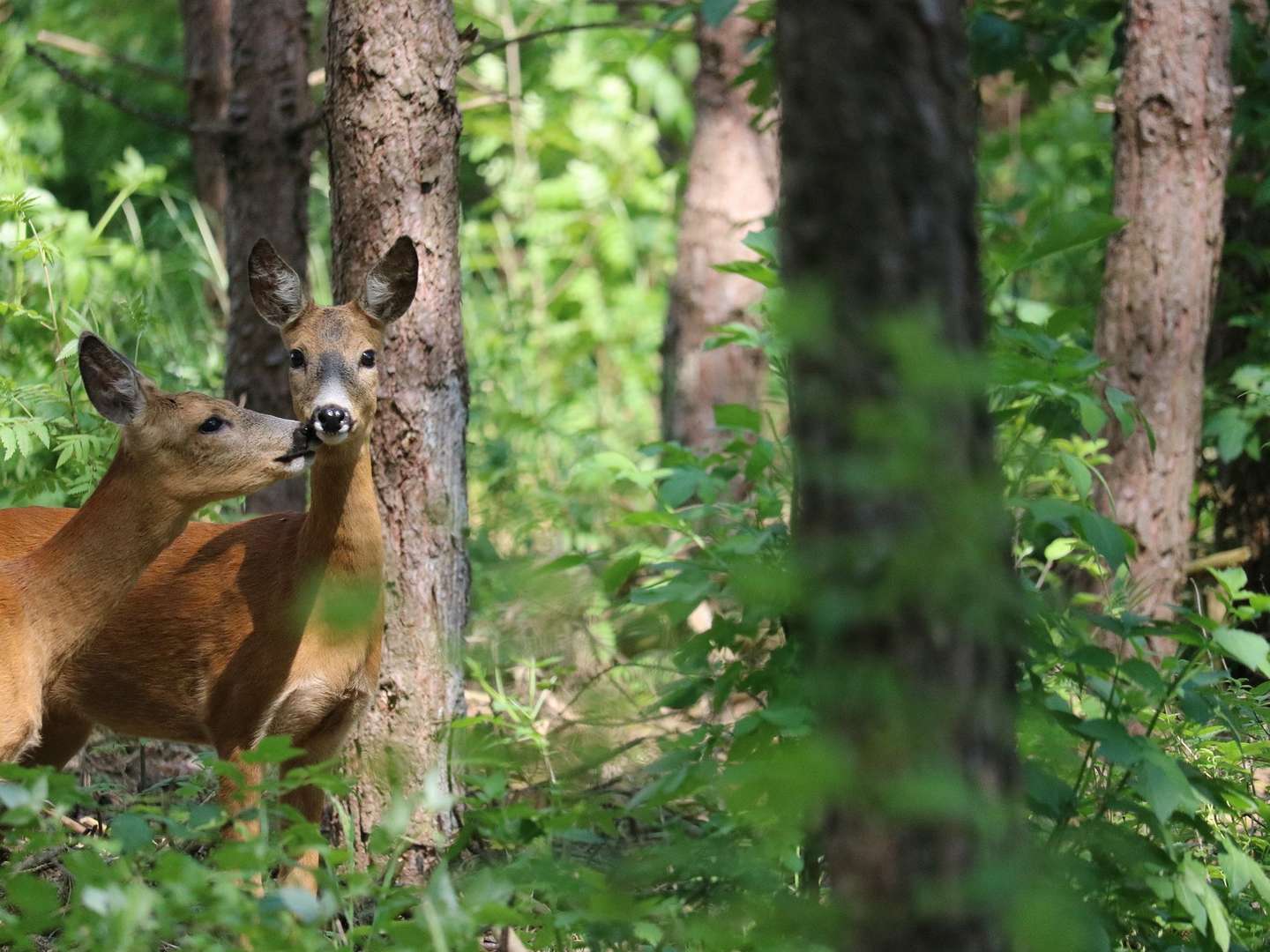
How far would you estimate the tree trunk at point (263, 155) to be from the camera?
6.01m

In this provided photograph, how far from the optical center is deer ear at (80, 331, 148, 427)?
4.20 m

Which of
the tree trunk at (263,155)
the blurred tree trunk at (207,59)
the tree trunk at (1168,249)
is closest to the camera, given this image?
the tree trunk at (1168,249)

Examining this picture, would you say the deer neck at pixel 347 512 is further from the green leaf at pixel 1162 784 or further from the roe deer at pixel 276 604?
the green leaf at pixel 1162 784

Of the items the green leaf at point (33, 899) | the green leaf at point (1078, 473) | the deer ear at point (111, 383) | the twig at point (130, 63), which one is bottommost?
the green leaf at point (33, 899)

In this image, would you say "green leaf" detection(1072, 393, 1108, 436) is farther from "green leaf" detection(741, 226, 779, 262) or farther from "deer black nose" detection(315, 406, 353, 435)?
"deer black nose" detection(315, 406, 353, 435)

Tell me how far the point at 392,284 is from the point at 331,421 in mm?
499

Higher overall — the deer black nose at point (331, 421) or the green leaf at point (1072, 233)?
the green leaf at point (1072, 233)

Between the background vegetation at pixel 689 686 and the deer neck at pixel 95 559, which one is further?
the deer neck at pixel 95 559

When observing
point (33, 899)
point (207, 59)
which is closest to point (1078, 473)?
point (33, 899)

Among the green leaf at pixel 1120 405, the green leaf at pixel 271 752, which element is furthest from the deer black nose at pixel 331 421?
the green leaf at pixel 1120 405

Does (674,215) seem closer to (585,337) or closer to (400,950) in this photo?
(585,337)

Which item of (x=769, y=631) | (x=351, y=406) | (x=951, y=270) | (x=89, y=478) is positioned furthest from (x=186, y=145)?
(x=951, y=270)

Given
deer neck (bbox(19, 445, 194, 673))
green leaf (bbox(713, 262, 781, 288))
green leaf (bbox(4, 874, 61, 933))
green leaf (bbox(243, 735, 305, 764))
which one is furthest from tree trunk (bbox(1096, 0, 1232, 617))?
green leaf (bbox(4, 874, 61, 933))

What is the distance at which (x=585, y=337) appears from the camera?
10.6 m
